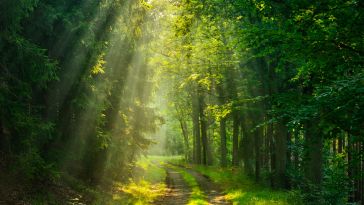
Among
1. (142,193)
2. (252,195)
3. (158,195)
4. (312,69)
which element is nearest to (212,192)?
(158,195)

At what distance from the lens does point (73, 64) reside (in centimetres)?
1286

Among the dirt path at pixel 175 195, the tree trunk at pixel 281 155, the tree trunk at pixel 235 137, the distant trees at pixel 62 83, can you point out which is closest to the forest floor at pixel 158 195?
the dirt path at pixel 175 195

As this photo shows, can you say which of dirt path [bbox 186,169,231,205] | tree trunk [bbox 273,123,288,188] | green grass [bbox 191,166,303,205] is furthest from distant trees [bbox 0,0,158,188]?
tree trunk [bbox 273,123,288,188]

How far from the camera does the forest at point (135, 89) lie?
8.52m

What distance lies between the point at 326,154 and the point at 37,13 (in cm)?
1837

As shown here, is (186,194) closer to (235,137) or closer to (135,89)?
(135,89)

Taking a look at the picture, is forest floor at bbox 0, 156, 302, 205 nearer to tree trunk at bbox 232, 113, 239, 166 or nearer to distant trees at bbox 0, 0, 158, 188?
distant trees at bbox 0, 0, 158, 188

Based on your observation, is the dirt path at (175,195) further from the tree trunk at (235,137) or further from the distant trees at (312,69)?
the tree trunk at (235,137)

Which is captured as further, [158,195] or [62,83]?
[158,195]

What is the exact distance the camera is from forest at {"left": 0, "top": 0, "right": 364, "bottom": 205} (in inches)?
336

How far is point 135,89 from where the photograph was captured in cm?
2147

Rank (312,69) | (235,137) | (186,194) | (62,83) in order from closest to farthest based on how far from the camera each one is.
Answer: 1. (312,69)
2. (62,83)
3. (186,194)
4. (235,137)

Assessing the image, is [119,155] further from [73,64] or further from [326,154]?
[326,154]

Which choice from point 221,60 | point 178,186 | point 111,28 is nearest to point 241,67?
point 221,60
